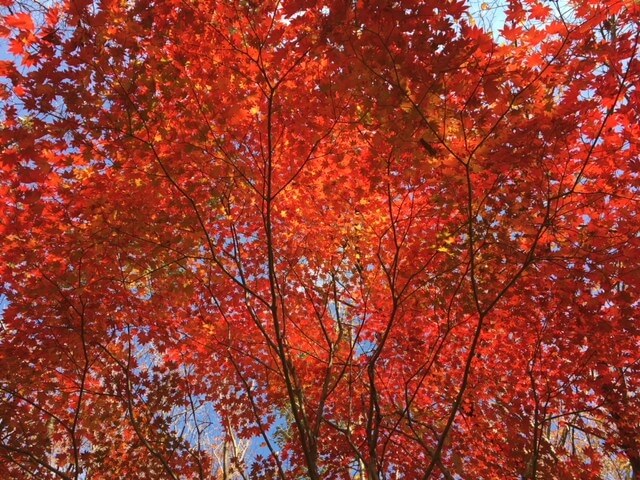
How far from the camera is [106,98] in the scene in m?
3.71

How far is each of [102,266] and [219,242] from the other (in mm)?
1626

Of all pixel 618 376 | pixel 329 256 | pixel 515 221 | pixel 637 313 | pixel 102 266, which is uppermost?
pixel 329 256

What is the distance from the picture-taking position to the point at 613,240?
4801mm

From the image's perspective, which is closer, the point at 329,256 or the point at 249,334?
the point at 329,256

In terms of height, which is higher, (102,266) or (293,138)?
(293,138)

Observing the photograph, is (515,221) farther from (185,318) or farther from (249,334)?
(185,318)

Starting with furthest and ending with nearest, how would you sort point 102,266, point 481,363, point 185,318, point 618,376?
point 481,363
point 185,318
point 618,376
point 102,266

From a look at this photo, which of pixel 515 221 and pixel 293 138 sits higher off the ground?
pixel 293 138

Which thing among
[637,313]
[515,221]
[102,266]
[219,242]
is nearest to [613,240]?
[515,221]

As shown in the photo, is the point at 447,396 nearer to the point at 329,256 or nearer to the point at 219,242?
the point at 329,256

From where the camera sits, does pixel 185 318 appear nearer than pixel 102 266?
No

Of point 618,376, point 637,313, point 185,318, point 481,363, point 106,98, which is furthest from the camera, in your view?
point 481,363

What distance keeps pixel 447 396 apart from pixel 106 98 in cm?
676

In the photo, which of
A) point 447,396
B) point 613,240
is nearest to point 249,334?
point 447,396
